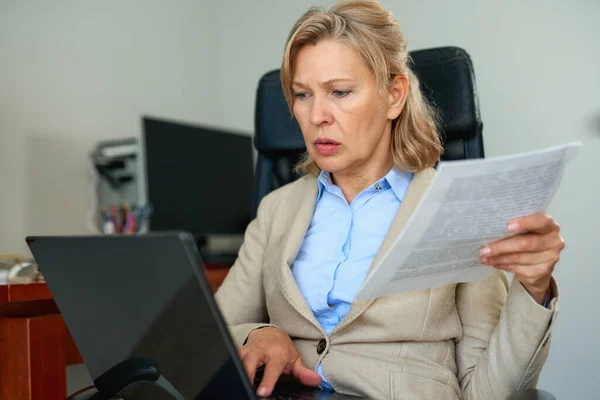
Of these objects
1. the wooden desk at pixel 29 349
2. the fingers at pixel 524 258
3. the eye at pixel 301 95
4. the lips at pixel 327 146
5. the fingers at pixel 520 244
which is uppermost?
the eye at pixel 301 95

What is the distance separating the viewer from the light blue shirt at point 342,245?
3.78 feet

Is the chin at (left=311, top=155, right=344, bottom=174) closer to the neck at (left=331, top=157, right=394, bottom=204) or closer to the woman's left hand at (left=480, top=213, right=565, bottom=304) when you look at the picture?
the neck at (left=331, top=157, right=394, bottom=204)

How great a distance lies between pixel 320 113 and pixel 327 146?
66 mm

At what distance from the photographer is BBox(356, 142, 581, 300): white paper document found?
0.72 meters

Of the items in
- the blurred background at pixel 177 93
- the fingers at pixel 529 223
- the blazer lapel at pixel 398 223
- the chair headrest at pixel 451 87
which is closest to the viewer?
the fingers at pixel 529 223

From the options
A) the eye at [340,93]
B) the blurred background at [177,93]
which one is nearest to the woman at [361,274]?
the eye at [340,93]

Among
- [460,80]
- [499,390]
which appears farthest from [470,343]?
[460,80]

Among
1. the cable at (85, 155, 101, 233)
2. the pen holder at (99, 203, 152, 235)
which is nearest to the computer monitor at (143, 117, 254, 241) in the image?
the pen holder at (99, 203, 152, 235)

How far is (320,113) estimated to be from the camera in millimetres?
1134

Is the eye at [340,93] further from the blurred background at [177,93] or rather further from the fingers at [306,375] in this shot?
the blurred background at [177,93]

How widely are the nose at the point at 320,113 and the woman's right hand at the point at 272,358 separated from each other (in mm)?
383

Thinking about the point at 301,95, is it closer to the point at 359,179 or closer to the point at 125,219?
the point at 359,179

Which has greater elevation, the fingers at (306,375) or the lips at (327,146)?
the lips at (327,146)

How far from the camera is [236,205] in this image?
237cm
